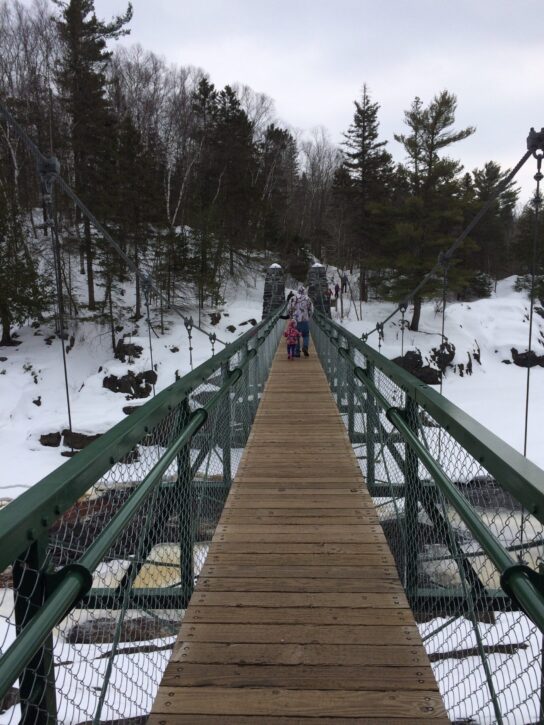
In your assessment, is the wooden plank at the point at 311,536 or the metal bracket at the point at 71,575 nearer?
the metal bracket at the point at 71,575

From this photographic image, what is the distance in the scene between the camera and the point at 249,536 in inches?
115

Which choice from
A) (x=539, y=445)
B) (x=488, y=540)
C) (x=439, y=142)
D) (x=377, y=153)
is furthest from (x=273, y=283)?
(x=488, y=540)

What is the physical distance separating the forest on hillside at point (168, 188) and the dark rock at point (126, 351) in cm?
203

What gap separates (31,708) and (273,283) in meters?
19.3

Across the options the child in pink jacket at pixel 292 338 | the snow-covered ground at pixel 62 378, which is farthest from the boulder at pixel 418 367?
the child in pink jacket at pixel 292 338

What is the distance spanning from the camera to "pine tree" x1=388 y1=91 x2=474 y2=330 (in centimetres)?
2109

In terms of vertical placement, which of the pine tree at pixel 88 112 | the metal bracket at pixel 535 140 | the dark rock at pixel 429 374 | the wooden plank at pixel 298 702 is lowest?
the dark rock at pixel 429 374

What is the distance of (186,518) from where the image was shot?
2.61 m

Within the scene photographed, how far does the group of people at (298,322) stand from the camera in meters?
10.2

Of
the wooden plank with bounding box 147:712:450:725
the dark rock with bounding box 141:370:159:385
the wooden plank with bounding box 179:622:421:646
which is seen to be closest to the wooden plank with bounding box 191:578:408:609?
the wooden plank with bounding box 179:622:421:646

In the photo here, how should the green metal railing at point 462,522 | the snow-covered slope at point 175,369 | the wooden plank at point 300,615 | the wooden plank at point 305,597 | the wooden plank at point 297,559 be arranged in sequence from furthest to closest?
the snow-covered slope at point 175,369 → the wooden plank at point 297,559 → the wooden plank at point 305,597 → the wooden plank at point 300,615 → the green metal railing at point 462,522

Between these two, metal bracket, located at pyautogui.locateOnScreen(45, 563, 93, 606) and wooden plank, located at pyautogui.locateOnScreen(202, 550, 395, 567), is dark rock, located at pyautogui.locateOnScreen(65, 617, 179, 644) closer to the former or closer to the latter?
metal bracket, located at pyautogui.locateOnScreen(45, 563, 93, 606)

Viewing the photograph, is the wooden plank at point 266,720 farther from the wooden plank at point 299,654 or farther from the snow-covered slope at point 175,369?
the snow-covered slope at point 175,369

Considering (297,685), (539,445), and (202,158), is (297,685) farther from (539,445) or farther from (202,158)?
(202,158)
